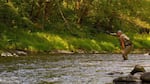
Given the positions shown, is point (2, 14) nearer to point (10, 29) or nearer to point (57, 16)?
point (10, 29)

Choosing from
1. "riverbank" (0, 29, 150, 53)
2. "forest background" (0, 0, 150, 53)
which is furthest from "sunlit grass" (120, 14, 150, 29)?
"riverbank" (0, 29, 150, 53)

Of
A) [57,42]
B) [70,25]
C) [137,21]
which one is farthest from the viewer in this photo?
[137,21]

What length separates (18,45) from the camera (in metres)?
38.9

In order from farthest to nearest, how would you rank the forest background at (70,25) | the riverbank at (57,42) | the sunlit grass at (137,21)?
1. the sunlit grass at (137,21)
2. the forest background at (70,25)
3. the riverbank at (57,42)

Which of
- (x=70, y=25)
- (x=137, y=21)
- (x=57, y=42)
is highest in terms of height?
(x=70, y=25)

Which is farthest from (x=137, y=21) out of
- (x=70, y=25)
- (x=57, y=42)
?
(x=57, y=42)

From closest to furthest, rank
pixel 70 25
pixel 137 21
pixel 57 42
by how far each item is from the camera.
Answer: pixel 57 42 → pixel 70 25 → pixel 137 21

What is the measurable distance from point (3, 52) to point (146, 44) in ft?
74.2

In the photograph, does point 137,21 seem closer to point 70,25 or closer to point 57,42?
point 70,25

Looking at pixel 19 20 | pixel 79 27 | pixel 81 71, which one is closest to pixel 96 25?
pixel 79 27

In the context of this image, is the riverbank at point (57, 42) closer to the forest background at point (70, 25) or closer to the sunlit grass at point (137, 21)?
the forest background at point (70, 25)

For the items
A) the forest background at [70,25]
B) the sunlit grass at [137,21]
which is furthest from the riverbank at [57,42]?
the sunlit grass at [137,21]

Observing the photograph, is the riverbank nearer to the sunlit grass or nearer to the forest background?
the forest background

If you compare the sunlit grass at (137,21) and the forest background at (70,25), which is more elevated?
the forest background at (70,25)
